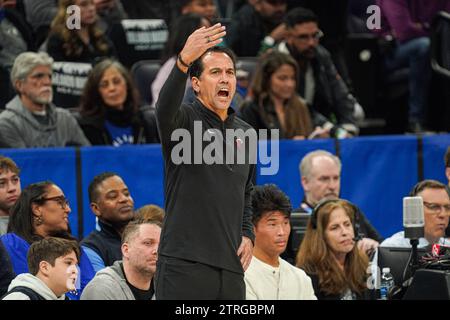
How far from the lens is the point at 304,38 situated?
10.5 meters

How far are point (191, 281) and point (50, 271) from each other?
1.36 m

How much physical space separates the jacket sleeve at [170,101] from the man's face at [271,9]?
19.2 ft

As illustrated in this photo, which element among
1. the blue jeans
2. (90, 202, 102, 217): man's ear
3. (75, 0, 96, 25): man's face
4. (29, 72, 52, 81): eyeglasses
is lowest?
(90, 202, 102, 217): man's ear

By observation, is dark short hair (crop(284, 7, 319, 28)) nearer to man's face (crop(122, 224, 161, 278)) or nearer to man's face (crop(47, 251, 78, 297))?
man's face (crop(122, 224, 161, 278))

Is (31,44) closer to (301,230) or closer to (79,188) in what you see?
(79,188)

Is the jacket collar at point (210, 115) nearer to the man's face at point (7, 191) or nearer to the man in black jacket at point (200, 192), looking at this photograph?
the man in black jacket at point (200, 192)

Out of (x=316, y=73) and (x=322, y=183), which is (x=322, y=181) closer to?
(x=322, y=183)

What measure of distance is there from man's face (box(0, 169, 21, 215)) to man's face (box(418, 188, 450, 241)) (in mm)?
2590

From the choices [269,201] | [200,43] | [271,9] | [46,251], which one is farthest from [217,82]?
[271,9]

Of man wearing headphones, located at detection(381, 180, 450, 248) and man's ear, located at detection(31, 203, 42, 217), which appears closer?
man's ear, located at detection(31, 203, 42, 217)

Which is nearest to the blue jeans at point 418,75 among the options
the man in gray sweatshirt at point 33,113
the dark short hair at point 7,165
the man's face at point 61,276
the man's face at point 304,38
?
the man's face at point 304,38

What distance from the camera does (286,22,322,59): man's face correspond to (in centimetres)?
1048

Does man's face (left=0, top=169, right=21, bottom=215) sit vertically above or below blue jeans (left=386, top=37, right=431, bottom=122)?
below

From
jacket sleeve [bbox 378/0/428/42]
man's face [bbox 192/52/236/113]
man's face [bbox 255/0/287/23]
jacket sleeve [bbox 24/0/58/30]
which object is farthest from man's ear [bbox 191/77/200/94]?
man's face [bbox 255/0/287/23]
